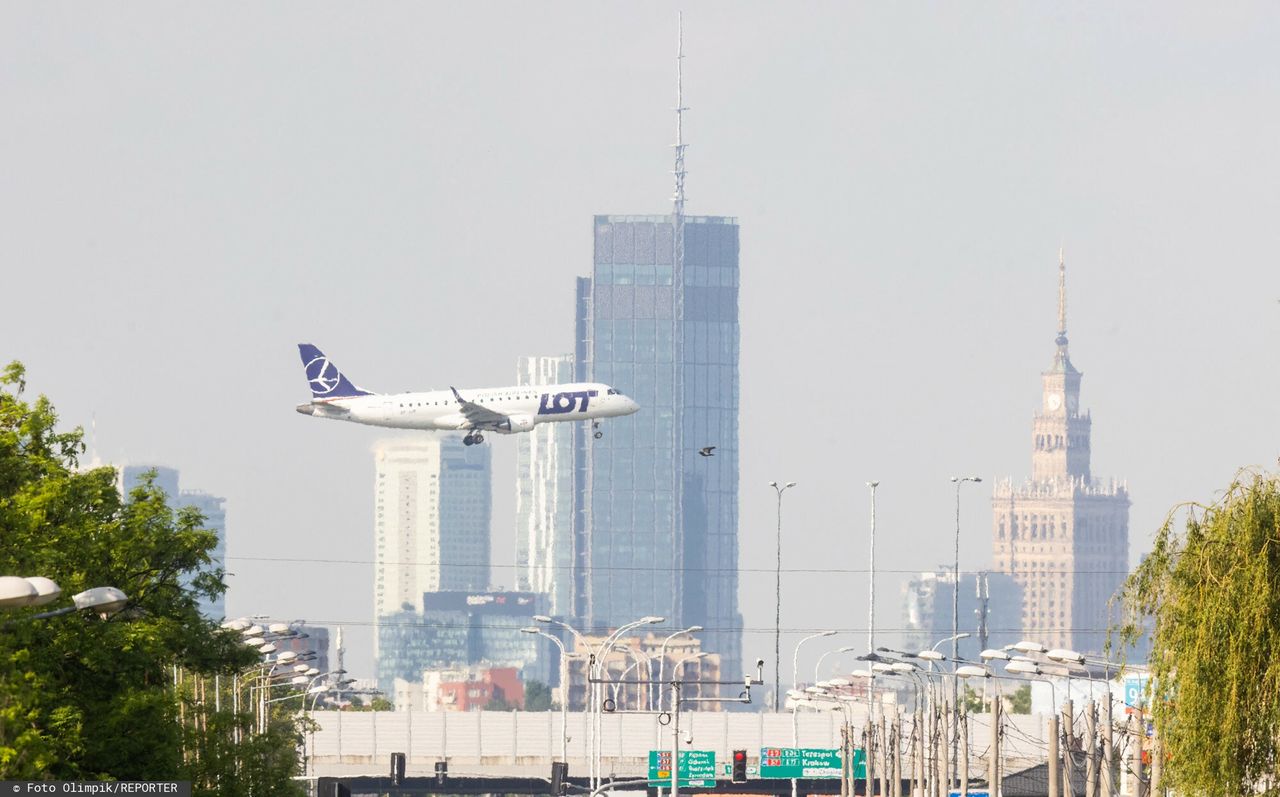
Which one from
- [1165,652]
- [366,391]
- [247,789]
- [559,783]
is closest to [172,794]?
[1165,652]

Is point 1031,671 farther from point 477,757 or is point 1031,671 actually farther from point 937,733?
point 477,757

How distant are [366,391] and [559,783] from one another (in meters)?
74.8

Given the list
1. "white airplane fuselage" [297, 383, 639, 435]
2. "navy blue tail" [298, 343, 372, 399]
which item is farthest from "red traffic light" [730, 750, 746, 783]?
"navy blue tail" [298, 343, 372, 399]

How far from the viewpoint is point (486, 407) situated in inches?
7151

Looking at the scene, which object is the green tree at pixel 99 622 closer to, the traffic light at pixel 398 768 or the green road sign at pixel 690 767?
the traffic light at pixel 398 768

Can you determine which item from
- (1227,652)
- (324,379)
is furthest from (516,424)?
(1227,652)

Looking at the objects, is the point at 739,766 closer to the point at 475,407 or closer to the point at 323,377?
the point at 475,407

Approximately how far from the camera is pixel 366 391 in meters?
192

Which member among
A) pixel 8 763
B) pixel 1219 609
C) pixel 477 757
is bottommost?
pixel 477 757

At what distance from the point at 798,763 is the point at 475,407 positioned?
39.3m

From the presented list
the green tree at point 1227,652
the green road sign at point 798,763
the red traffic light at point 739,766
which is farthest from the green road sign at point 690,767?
the green tree at point 1227,652

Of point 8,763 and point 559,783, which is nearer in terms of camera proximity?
point 8,763

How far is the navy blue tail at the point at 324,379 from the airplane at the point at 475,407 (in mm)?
147

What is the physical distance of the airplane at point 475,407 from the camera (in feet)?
580
